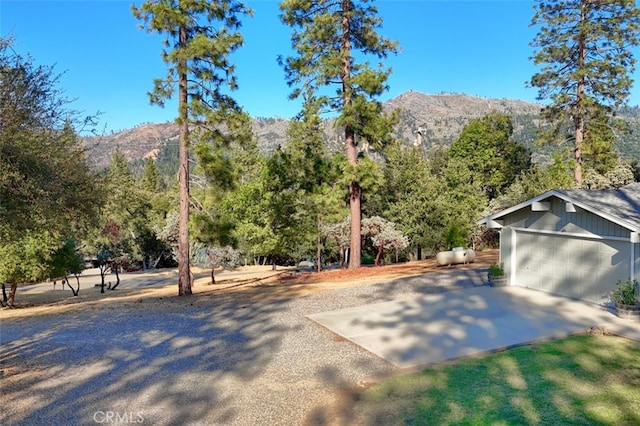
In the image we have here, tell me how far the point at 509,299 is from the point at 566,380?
5.56 m

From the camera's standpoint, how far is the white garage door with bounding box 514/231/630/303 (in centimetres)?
1012

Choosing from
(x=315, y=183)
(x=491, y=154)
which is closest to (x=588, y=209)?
(x=315, y=183)

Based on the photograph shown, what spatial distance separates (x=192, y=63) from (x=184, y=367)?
9788 millimetres

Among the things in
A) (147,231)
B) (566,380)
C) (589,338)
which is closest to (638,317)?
(589,338)

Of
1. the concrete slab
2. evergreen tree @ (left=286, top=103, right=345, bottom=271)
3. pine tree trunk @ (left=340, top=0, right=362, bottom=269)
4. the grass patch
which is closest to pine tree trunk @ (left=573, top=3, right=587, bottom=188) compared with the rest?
pine tree trunk @ (left=340, top=0, right=362, bottom=269)

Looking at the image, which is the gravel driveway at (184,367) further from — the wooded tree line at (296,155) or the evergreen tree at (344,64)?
the evergreen tree at (344,64)

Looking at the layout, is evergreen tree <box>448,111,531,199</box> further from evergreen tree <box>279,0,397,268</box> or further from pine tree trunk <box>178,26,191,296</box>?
pine tree trunk <box>178,26,191,296</box>

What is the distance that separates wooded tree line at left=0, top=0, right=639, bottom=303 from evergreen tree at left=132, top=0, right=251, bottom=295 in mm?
41

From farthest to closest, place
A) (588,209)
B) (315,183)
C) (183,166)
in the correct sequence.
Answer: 1. (315,183)
2. (183,166)
3. (588,209)

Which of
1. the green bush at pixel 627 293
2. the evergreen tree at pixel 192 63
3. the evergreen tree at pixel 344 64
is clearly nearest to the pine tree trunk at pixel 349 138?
the evergreen tree at pixel 344 64

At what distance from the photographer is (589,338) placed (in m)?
7.97

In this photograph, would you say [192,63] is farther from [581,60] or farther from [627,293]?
[581,60]

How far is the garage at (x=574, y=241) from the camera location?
32.5ft

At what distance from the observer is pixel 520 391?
5742 mm
